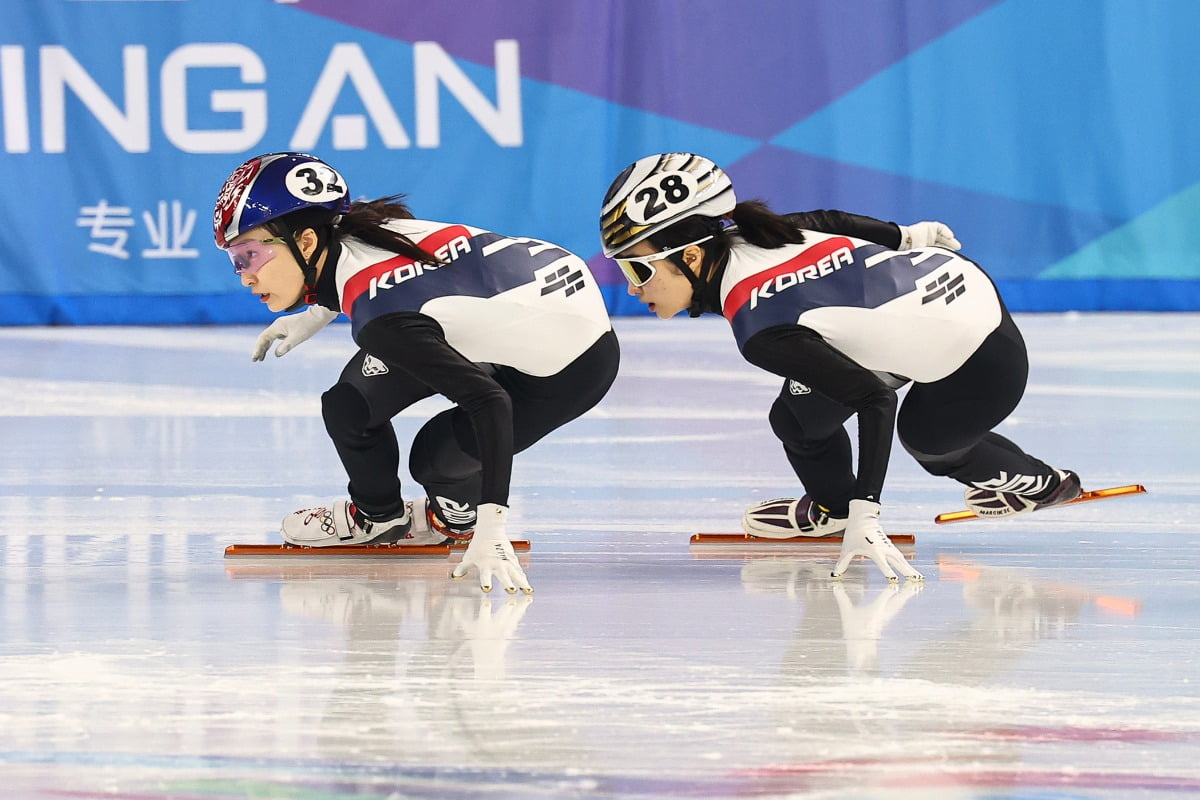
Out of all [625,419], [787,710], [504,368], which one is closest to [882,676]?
[787,710]

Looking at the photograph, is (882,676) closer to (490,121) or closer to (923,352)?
(923,352)

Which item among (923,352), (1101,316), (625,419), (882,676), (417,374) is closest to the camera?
(882,676)

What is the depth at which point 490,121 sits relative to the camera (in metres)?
9.33

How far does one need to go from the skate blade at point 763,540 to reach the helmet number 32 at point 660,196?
80cm

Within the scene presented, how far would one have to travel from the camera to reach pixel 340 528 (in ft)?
11.8

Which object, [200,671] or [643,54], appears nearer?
[200,671]

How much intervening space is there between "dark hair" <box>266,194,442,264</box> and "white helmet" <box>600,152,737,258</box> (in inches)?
14.6

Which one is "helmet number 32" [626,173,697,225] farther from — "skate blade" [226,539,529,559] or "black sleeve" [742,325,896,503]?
"skate blade" [226,539,529,559]

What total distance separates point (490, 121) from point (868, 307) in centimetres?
631

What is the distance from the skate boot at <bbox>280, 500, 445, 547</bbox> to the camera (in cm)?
360

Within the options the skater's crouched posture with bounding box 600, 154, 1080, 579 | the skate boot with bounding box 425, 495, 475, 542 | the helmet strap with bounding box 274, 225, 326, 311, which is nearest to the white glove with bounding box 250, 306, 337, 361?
the helmet strap with bounding box 274, 225, 326, 311

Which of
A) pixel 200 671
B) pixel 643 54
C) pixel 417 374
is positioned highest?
pixel 643 54

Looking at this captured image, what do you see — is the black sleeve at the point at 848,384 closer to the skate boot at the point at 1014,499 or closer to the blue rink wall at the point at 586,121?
the skate boot at the point at 1014,499

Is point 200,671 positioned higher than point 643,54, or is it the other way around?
point 643,54
